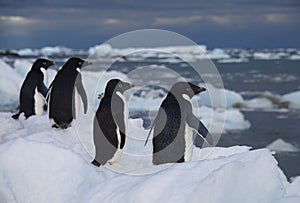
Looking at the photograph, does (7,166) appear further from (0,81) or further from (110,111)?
(0,81)

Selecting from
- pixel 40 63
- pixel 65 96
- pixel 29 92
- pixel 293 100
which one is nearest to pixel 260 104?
pixel 293 100

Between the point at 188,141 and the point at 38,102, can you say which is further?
the point at 38,102

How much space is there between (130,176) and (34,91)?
101 inches

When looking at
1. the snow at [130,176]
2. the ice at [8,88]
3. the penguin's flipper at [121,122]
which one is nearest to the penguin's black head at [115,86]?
the penguin's flipper at [121,122]

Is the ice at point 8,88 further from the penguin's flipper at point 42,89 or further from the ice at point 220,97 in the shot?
the ice at point 220,97

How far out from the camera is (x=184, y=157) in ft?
12.4

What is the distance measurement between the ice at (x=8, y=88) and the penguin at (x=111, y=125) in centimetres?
655

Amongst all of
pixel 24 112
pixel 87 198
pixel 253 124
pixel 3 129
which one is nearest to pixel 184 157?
pixel 87 198

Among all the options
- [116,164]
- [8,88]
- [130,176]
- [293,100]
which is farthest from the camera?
[293,100]

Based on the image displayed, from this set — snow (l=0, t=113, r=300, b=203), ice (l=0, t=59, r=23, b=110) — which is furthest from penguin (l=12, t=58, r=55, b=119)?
ice (l=0, t=59, r=23, b=110)

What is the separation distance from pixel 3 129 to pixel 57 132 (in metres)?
0.74

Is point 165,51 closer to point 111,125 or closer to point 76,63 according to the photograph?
point 111,125

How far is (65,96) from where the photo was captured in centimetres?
470

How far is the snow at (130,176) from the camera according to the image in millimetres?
2602
